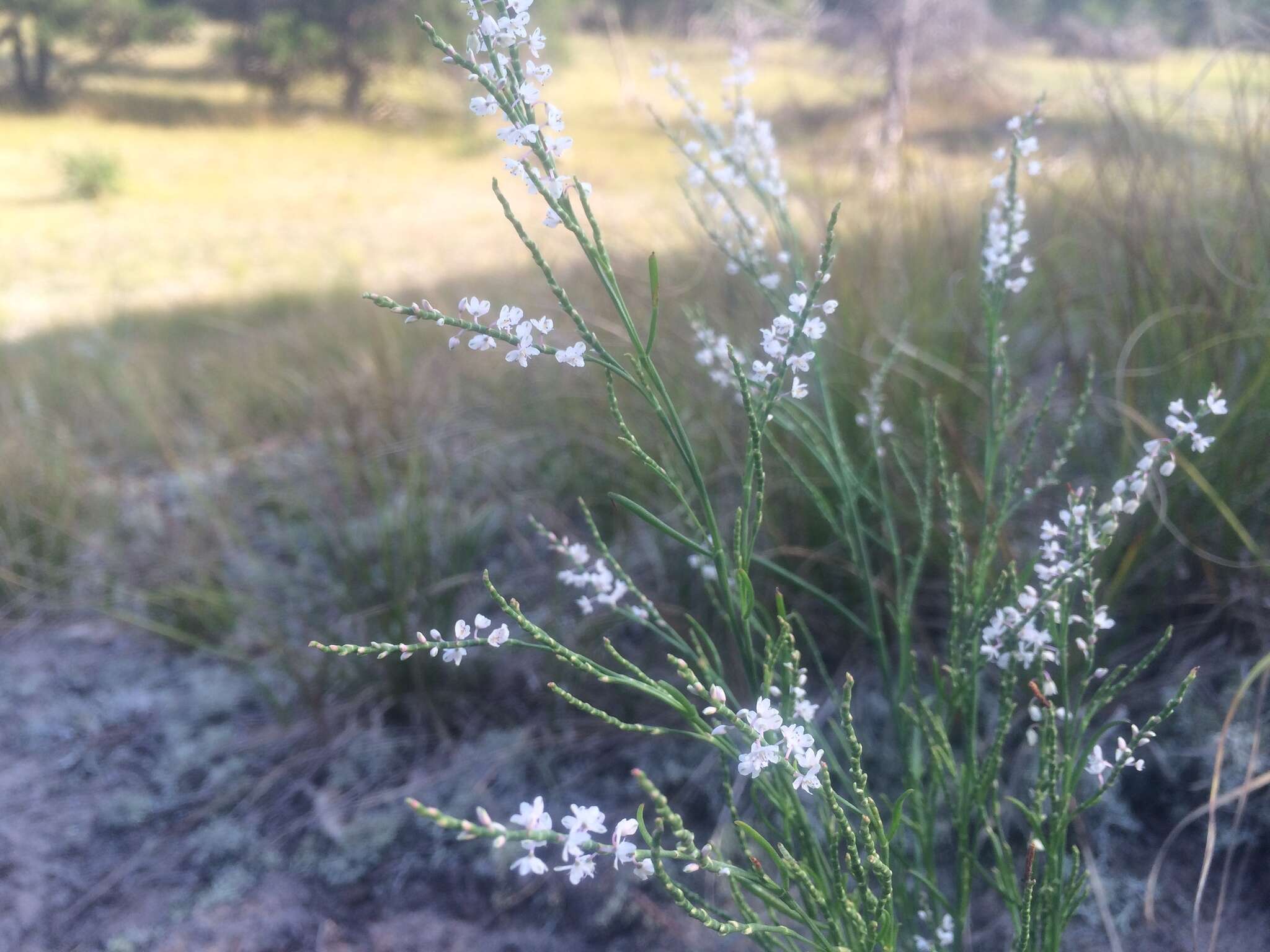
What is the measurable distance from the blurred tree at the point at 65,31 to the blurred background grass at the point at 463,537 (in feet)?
44.1

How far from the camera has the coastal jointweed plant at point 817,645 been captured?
60cm

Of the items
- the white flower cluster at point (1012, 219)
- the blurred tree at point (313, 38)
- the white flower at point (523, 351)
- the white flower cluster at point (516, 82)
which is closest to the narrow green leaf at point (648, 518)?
the white flower at point (523, 351)

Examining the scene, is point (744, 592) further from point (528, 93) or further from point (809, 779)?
point (528, 93)

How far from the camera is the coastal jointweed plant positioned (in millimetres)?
602

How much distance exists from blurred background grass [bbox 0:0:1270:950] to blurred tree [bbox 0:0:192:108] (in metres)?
13.5

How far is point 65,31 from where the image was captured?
→ 1363 centimetres

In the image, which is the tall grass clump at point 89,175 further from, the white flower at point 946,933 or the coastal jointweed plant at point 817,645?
the white flower at point 946,933

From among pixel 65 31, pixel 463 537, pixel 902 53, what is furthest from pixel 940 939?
pixel 65 31

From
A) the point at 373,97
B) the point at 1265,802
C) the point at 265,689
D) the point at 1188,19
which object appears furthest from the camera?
the point at 373,97

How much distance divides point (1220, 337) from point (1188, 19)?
7.03 feet

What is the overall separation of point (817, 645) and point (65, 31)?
55.4 ft

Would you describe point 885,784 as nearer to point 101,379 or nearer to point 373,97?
point 101,379

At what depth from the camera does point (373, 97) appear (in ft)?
54.2

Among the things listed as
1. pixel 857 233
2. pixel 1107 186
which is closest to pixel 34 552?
pixel 857 233
